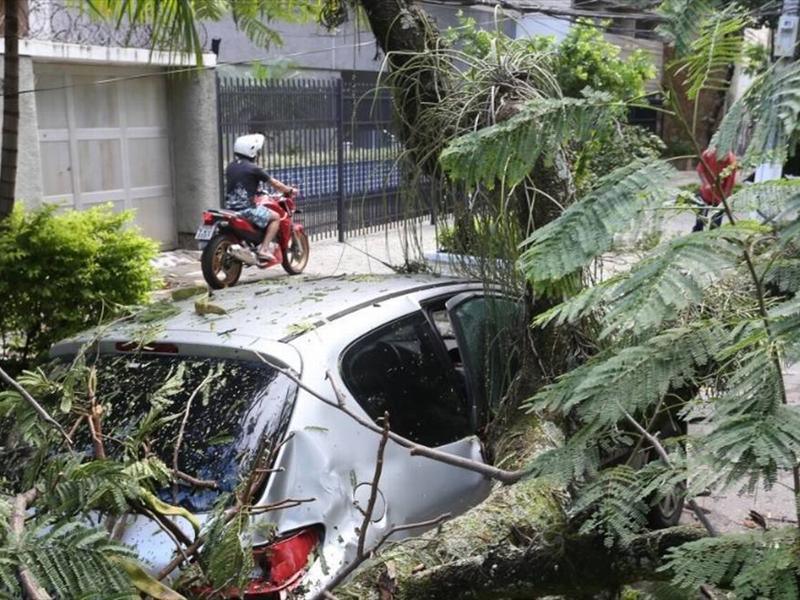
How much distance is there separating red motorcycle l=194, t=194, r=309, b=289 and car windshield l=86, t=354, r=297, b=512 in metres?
6.36

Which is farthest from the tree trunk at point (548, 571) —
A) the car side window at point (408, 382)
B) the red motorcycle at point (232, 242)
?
the red motorcycle at point (232, 242)

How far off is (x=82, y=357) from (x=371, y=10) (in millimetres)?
2763

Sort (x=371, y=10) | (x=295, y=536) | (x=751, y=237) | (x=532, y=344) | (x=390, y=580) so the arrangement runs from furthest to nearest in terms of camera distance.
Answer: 1. (x=371, y=10)
2. (x=532, y=344)
3. (x=295, y=536)
4. (x=390, y=580)
5. (x=751, y=237)

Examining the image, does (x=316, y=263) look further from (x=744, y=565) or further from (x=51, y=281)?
(x=744, y=565)

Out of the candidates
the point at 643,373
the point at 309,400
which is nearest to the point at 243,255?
the point at 309,400

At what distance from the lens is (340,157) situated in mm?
14008

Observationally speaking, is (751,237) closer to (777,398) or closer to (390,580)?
(777,398)

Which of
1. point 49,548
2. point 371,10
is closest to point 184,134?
point 371,10

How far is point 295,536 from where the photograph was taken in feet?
9.72

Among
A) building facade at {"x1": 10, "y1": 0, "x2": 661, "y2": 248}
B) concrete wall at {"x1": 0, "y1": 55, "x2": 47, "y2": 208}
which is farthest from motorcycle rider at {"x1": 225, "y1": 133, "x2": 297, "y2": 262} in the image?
concrete wall at {"x1": 0, "y1": 55, "x2": 47, "y2": 208}

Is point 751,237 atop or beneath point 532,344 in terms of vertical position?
atop

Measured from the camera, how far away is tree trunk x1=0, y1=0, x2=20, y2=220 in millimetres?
6762

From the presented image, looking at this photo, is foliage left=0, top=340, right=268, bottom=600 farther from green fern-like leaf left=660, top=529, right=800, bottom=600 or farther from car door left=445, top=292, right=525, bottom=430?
car door left=445, top=292, right=525, bottom=430

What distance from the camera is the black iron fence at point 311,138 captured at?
12859 millimetres
